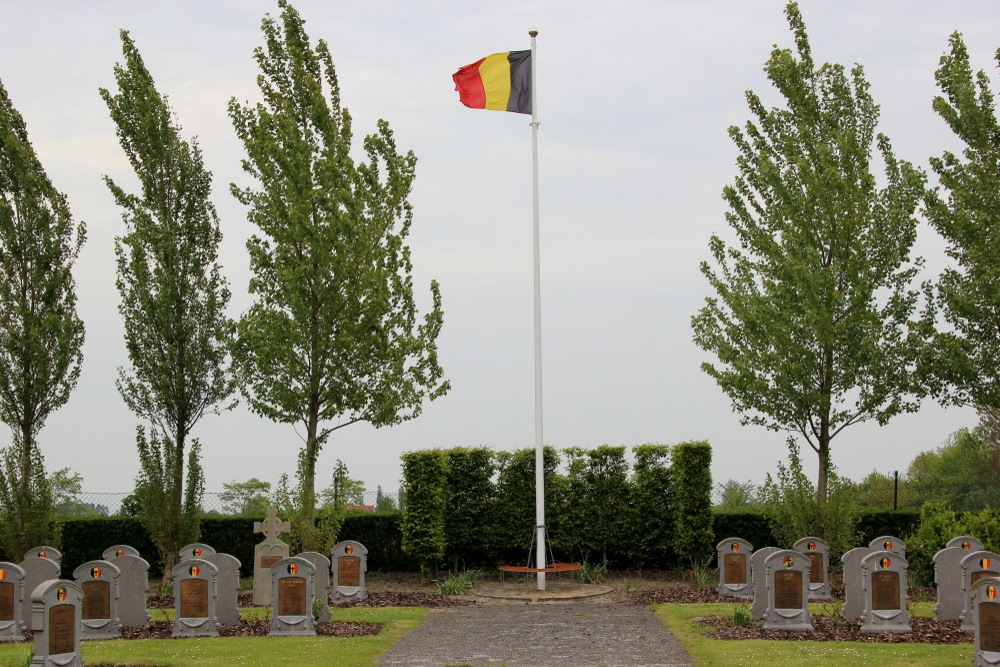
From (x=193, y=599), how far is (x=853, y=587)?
9.78 m

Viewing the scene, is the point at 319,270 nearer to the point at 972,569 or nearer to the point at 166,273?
the point at 166,273

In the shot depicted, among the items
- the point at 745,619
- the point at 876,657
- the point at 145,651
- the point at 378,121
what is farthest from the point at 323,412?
the point at 876,657

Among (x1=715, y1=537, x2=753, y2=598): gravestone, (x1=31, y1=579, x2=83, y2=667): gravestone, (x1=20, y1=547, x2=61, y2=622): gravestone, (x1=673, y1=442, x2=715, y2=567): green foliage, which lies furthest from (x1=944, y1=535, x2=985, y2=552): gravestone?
(x1=20, y1=547, x2=61, y2=622): gravestone

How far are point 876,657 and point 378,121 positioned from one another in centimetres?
1519

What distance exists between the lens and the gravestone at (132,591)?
52.3 ft

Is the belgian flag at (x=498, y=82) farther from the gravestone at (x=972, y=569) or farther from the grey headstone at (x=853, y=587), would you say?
the gravestone at (x=972, y=569)

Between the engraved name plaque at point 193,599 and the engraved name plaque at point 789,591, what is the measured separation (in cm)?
826

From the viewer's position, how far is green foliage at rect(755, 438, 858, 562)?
790 inches

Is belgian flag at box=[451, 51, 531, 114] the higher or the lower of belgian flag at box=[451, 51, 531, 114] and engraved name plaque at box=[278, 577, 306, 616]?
the higher

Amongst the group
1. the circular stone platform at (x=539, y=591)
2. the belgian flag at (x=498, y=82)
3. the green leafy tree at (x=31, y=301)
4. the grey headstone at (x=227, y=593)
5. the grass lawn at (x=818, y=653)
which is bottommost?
the circular stone platform at (x=539, y=591)

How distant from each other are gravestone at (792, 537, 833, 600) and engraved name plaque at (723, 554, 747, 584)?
1.14 m

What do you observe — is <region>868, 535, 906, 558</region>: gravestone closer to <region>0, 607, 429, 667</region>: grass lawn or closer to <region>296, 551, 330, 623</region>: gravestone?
<region>0, 607, 429, 667</region>: grass lawn

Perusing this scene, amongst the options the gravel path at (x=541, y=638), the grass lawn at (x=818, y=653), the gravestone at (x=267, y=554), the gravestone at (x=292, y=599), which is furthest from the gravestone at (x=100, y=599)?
the grass lawn at (x=818, y=653)

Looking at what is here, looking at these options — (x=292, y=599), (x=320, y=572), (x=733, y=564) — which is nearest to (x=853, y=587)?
(x=733, y=564)
